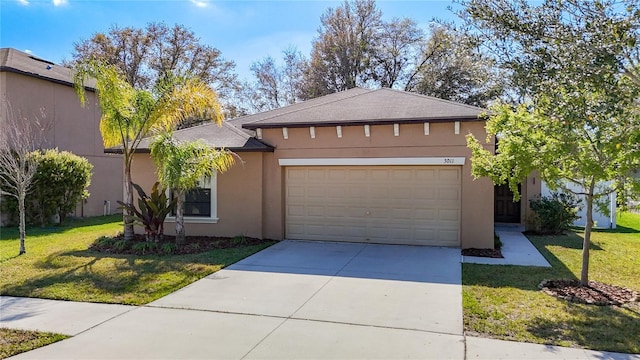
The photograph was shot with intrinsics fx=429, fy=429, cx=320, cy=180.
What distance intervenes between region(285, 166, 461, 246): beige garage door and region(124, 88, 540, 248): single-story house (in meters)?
0.02

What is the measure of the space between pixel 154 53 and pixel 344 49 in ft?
41.2

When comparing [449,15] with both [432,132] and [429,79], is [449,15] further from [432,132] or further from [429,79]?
[429,79]

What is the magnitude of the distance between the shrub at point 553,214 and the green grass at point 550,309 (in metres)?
3.23

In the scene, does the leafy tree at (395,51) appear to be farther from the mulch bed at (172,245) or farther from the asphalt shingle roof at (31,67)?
the mulch bed at (172,245)

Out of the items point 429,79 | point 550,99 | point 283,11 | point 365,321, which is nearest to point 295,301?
point 365,321

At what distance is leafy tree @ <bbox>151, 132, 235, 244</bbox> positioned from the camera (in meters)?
9.62

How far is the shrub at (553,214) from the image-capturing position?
511 inches

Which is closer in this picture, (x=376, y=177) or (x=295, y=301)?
(x=295, y=301)

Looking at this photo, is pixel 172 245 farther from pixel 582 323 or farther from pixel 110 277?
pixel 582 323

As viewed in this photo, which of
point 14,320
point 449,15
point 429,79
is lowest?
point 14,320

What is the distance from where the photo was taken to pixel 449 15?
20.2 ft

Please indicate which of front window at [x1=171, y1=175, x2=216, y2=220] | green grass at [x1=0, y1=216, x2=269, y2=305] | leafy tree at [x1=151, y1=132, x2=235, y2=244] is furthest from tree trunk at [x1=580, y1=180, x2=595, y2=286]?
front window at [x1=171, y1=175, x2=216, y2=220]

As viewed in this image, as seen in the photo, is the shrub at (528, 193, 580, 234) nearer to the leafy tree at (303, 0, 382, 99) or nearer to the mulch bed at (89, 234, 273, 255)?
the mulch bed at (89, 234, 273, 255)

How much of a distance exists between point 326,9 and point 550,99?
26.9 meters
